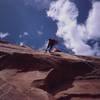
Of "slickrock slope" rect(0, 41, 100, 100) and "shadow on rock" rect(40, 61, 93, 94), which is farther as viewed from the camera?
"shadow on rock" rect(40, 61, 93, 94)

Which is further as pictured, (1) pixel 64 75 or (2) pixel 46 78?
(1) pixel 64 75

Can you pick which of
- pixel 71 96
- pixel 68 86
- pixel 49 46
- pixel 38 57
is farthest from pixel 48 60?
pixel 49 46

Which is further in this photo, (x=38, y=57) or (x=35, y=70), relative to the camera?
(x=38, y=57)

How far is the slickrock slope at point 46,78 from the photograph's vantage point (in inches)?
707

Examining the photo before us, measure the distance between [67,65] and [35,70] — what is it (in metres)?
3.63

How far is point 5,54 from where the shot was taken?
22.3m

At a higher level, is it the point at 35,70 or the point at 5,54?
the point at 5,54

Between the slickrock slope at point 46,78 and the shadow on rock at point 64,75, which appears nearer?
the slickrock slope at point 46,78

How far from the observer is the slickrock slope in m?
18.0

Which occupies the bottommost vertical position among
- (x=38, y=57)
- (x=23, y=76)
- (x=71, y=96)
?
(x=71, y=96)

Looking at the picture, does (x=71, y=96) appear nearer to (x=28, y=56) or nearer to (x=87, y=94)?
(x=87, y=94)

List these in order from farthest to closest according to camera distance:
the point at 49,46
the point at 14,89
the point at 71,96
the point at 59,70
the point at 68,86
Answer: the point at 49,46 < the point at 59,70 < the point at 68,86 < the point at 71,96 < the point at 14,89

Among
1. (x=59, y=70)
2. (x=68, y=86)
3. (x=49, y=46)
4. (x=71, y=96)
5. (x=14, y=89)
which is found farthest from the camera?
(x=49, y=46)

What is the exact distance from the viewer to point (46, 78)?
20266 mm
